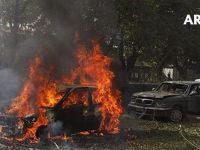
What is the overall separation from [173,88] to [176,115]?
1597 millimetres

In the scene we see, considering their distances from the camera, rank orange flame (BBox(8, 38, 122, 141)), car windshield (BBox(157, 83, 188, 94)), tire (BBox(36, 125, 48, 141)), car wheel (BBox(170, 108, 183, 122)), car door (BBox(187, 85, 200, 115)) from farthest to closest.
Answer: car windshield (BBox(157, 83, 188, 94)) → car door (BBox(187, 85, 200, 115)) → car wheel (BBox(170, 108, 183, 122)) → orange flame (BBox(8, 38, 122, 141)) → tire (BBox(36, 125, 48, 141))

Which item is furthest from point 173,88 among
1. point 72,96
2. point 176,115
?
point 72,96

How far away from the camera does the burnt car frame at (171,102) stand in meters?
17.5

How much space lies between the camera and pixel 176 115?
17672 mm

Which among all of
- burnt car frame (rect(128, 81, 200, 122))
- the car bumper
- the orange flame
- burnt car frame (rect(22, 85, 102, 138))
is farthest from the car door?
burnt car frame (rect(22, 85, 102, 138))

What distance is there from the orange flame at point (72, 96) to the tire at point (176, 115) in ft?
13.6

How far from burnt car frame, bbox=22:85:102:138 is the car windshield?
6.32 meters

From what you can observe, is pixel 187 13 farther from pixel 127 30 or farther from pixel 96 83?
pixel 96 83

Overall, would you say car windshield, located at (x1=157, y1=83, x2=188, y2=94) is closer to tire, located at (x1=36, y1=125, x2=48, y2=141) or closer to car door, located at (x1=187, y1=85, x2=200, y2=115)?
car door, located at (x1=187, y1=85, x2=200, y2=115)

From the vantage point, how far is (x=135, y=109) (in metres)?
18.5

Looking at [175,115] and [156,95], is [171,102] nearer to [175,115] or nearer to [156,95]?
[175,115]

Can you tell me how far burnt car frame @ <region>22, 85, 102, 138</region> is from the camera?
12.1 m

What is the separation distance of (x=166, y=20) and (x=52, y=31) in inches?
505

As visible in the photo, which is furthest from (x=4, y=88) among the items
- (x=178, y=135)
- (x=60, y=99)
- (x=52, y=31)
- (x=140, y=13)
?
(x=140, y=13)
